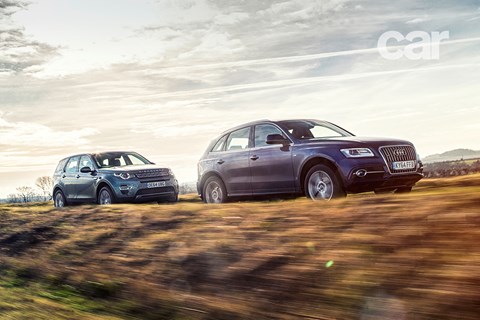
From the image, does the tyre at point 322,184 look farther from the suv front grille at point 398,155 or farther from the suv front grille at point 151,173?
the suv front grille at point 151,173

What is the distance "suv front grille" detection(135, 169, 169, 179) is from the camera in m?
16.5

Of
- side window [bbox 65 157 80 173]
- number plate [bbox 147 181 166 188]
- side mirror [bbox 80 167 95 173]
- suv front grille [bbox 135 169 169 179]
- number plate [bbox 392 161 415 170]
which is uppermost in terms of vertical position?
side window [bbox 65 157 80 173]

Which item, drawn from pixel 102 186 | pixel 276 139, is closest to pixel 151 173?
pixel 102 186

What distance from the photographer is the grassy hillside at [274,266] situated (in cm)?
432

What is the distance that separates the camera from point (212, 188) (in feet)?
44.6

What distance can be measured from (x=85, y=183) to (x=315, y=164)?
9.38 m

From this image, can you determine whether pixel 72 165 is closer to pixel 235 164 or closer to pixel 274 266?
pixel 235 164

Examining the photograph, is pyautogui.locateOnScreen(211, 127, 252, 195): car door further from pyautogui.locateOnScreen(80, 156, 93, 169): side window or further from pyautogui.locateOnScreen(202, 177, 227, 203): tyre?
pyautogui.locateOnScreen(80, 156, 93, 169): side window

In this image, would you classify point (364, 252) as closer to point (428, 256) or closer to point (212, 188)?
point (428, 256)

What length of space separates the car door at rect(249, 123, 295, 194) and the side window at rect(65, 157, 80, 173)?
8454mm

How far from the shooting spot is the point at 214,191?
13523 millimetres

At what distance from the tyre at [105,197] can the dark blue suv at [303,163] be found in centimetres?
394

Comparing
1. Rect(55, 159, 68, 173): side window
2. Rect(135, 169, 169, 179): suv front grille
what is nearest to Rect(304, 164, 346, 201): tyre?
Rect(135, 169, 169, 179): suv front grille

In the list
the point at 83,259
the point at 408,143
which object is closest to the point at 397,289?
the point at 83,259
